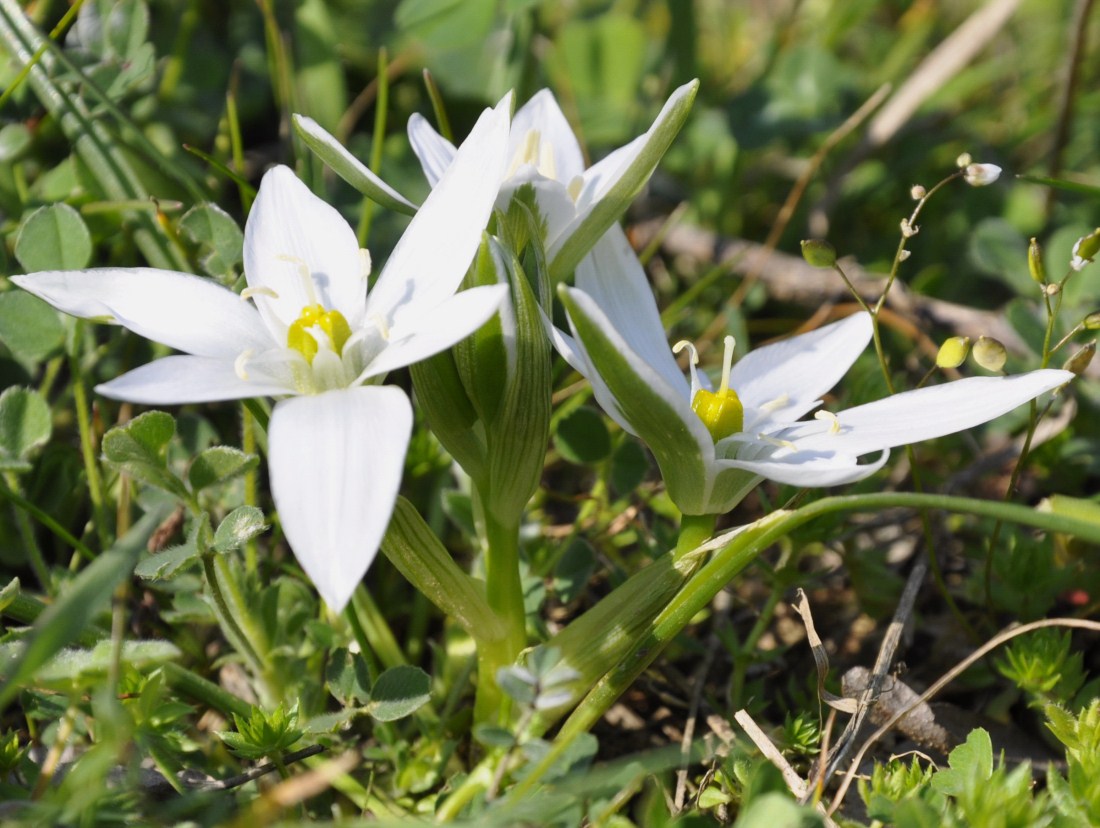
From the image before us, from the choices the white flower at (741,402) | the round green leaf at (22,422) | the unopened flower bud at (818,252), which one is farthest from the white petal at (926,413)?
the round green leaf at (22,422)

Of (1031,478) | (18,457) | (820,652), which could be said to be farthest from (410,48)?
(820,652)

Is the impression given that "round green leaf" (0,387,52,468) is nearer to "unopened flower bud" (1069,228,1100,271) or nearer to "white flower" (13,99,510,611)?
"white flower" (13,99,510,611)

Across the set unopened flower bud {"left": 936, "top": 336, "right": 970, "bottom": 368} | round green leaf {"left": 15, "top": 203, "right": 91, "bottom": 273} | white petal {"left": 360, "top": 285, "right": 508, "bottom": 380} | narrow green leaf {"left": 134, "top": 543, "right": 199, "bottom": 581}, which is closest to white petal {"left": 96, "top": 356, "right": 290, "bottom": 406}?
white petal {"left": 360, "top": 285, "right": 508, "bottom": 380}

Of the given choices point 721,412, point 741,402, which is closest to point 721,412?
point 721,412

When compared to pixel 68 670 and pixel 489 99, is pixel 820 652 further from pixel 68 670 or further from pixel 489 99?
pixel 489 99

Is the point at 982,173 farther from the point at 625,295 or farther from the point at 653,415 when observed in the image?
the point at 653,415
